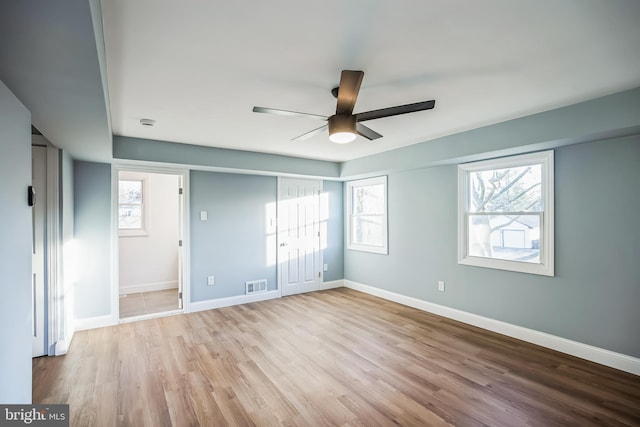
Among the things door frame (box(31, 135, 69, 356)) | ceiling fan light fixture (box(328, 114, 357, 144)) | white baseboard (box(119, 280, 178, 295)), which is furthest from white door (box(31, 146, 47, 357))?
ceiling fan light fixture (box(328, 114, 357, 144))

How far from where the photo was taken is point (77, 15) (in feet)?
3.71

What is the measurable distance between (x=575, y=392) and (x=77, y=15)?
12.8 feet

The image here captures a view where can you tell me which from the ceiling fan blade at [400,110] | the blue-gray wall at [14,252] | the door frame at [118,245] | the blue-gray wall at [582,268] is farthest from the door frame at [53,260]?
the blue-gray wall at [582,268]

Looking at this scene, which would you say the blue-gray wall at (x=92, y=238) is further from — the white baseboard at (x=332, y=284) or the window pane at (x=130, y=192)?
the white baseboard at (x=332, y=284)

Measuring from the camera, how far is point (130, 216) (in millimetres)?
5914

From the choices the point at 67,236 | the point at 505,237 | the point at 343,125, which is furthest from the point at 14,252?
the point at 505,237

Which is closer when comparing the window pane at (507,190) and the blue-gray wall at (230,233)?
the window pane at (507,190)

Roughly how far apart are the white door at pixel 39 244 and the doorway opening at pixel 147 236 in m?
2.30

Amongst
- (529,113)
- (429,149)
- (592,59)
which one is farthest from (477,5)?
(429,149)

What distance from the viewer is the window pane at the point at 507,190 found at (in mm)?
3492

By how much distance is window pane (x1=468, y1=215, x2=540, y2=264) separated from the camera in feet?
11.5

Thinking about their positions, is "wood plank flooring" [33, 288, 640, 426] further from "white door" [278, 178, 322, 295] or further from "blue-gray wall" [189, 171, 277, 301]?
→ "white door" [278, 178, 322, 295]

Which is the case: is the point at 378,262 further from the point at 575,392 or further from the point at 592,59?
the point at 592,59

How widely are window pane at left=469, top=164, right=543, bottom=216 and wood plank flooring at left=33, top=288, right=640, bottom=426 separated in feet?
5.04
